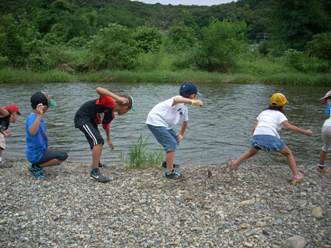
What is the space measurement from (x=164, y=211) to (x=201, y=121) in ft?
34.3

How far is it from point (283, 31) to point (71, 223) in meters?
44.4

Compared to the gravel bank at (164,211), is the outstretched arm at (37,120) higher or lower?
higher

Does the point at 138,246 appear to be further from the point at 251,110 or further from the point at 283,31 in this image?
the point at 283,31

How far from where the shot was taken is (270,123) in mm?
7473

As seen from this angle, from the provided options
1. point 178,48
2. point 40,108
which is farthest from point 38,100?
point 178,48

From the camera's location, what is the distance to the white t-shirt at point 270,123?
7.42 meters

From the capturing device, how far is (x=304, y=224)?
5.77 meters

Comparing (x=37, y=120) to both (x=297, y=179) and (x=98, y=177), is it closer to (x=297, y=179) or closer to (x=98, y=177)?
(x=98, y=177)

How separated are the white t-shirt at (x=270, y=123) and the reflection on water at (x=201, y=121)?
290cm

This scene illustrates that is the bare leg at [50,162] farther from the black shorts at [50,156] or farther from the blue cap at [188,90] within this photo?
the blue cap at [188,90]

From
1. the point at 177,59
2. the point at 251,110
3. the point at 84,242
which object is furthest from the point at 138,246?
the point at 177,59

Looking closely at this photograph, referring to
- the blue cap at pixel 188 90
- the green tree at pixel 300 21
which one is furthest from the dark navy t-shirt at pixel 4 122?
the green tree at pixel 300 21

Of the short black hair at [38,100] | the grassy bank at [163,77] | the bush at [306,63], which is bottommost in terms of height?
the grassy bank at [163,77]

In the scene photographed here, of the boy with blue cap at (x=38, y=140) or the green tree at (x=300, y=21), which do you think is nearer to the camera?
the boy with blue cap at (x=38, y=140)
